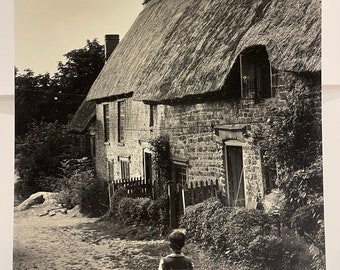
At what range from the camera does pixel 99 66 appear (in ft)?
10.6

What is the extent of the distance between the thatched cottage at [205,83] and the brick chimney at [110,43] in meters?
0.03

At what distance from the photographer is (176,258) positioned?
3.16m

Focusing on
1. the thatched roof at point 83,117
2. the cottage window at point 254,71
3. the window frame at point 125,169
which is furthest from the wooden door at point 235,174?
the thatched roof at point 83,117

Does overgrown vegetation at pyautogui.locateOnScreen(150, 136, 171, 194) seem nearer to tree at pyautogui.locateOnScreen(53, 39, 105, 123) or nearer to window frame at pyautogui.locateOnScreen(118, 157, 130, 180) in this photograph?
window frame at pyautogui.locateOnScreen(118, 157, 130, 180)

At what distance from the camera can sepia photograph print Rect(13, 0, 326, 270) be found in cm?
314

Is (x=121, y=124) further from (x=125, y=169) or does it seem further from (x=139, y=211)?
(x=139, y=211)

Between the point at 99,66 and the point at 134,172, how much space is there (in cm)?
56

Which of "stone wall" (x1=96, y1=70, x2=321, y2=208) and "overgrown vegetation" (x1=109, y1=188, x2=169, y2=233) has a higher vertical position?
"stone wall" (x1=96, y1=70, x2=321, y2=208)

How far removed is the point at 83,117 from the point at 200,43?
0.70 meters

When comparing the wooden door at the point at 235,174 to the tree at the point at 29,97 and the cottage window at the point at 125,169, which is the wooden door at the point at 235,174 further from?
the tree at the point at 29,97

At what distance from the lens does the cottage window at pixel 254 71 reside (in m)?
3.14

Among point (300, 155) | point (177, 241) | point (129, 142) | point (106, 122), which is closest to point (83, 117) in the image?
point (106, 122)

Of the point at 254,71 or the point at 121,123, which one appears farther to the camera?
the point at 121,123

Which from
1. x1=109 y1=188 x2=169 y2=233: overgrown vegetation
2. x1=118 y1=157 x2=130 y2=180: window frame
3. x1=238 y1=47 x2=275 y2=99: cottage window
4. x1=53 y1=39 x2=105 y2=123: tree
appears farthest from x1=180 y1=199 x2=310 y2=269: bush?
x1=53 y1=39 x2=105 y2=123: tree
